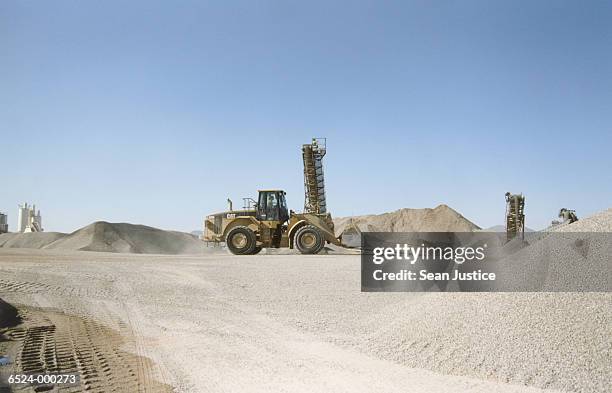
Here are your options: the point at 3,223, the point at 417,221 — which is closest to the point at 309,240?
the point at 417,221

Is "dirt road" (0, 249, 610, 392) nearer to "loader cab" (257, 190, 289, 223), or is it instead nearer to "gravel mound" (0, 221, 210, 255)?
"loader cab" (257, 190, 289, 223)

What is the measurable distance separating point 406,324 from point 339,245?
48.7ft

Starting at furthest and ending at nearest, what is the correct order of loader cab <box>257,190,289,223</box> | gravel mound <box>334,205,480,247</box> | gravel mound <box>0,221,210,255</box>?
gravel mound <box>334,205,480,247</box>
gravel mound <box>0,221,210,255</box>
loader cab <box>257,190,289,223</box>

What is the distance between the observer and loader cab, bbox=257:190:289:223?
21672mm

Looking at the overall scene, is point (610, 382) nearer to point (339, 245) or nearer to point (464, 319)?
point (464, 319)

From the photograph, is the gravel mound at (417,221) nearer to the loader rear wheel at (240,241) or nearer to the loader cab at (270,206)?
the loader cab at (270,206)

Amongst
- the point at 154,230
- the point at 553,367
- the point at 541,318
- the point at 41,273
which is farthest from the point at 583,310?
the point at 154,230

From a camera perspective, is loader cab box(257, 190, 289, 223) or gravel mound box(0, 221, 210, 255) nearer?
loader cab box(257, 190, 289, 223)

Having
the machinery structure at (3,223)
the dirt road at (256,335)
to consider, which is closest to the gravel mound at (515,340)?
the dirt road at (256,335)

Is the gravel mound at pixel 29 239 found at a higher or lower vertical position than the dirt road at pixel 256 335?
higher

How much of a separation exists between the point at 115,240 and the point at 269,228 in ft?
51.6

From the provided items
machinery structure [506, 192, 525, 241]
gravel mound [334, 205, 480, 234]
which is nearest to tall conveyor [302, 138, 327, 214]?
machinery structure [506, 192, 525, 241]

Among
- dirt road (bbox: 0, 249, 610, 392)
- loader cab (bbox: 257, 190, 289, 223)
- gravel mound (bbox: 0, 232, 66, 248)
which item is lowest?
dirt road (bbox: 0, 249, 610, 392)

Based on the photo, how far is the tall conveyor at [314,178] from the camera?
2375cm
